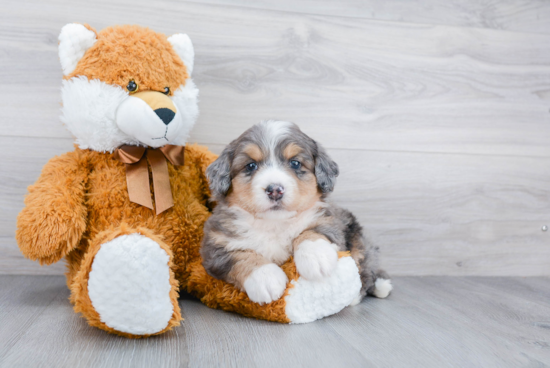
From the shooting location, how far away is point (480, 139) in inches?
94.7

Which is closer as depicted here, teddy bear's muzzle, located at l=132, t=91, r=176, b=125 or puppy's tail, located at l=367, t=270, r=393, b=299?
teddy bear's muzzle, located at l=132, t=91, r=176, b=125

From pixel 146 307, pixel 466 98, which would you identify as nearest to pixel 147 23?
→ pixel 146 307

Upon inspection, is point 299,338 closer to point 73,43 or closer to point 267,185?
point 267,185

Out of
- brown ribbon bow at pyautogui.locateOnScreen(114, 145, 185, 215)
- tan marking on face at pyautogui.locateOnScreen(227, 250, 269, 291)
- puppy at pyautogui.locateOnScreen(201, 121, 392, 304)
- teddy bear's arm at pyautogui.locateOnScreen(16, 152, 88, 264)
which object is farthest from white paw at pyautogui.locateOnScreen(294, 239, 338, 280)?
teddy bear's arm at pyautogui.locateOnScreen(16, 152, 88, 264)

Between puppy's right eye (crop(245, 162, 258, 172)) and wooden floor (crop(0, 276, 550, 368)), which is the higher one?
puppy's right eye (crop(245, 162, 258, 172))

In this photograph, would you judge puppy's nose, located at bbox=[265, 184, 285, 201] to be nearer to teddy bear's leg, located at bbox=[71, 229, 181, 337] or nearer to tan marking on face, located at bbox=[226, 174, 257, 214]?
tan marking on face, located at bbox=[226, 174, 257, 214]

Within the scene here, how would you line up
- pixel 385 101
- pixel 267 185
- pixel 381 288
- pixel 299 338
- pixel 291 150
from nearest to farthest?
pixel 299 338 → pixel 267 185 → pixel 291 150 → pixel 381 288 → pixel 385 101

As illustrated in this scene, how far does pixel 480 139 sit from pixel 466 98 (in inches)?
9.7

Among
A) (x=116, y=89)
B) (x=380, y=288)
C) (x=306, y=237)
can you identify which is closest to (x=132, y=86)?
(x=116, y=89)

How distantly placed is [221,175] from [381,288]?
873 millimetres

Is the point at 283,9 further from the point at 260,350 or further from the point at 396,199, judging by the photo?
the point at 260,350

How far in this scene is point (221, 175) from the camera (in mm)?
1594

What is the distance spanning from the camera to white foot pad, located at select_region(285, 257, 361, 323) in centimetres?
145

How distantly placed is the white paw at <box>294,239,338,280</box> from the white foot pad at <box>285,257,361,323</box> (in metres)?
0.04
